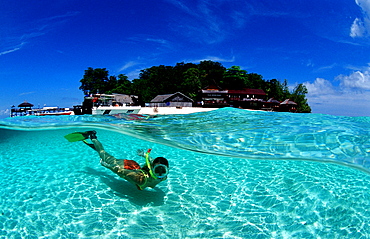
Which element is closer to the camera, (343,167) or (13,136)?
(343,167)

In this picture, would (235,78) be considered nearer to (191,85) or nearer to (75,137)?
(191,85)

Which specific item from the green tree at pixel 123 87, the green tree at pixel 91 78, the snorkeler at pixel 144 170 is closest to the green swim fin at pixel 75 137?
the snorkeler at pixel 144 170

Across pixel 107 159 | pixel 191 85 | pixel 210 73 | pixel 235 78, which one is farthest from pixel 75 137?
pixel 210 73

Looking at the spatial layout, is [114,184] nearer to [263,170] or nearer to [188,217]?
[188,217]

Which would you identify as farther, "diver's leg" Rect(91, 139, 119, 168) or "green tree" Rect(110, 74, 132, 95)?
"green tree" Rect(110, 74, 132, 95)

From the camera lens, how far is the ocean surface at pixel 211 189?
498 cm

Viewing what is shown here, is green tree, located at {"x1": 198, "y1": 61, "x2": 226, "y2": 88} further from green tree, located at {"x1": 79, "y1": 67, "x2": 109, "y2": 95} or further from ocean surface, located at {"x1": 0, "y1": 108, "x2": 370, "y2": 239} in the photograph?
ocean surface, located at {"x1": 0, "y1": 108, "x2": 370, "y2": 239}

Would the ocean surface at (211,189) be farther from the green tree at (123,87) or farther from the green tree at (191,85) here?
the green tree at (123,87)

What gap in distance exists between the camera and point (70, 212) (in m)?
5.55

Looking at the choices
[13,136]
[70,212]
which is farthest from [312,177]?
[13,136]

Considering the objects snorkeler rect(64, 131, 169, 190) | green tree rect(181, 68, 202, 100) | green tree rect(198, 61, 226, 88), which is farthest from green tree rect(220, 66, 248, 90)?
snorkeler rect(64, 131, 169, 190)

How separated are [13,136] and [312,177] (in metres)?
21.6

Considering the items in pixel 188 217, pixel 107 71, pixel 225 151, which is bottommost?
pixel 188 217

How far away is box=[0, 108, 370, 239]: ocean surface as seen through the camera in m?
4.98
